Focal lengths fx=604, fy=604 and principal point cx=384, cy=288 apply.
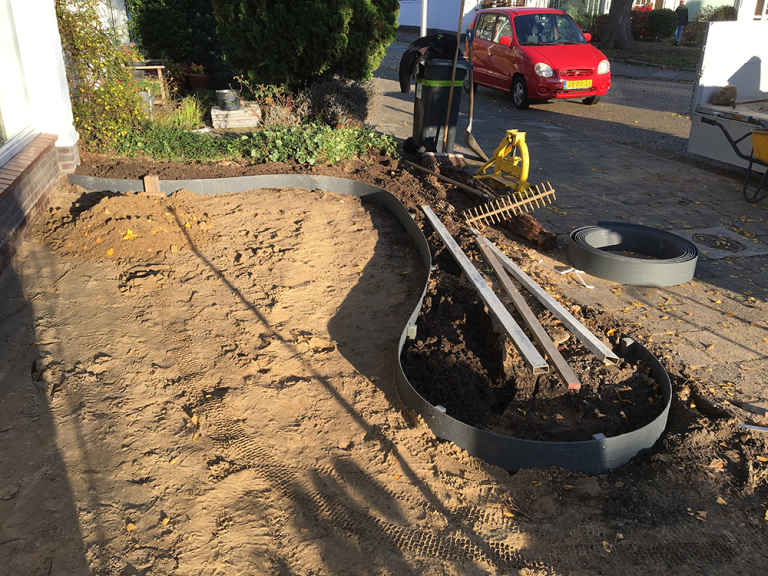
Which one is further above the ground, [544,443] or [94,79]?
[94,79]

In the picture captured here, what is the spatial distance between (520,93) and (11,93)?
10.6 m

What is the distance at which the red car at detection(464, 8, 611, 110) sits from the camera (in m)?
13.3

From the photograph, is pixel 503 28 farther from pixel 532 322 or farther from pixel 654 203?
pixel 532 322

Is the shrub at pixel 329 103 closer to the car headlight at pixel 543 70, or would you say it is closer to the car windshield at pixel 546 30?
the car headlight at pixel 543 70

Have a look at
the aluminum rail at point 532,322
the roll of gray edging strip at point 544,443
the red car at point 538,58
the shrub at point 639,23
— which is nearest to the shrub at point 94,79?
the aluminum rail at point 532,322

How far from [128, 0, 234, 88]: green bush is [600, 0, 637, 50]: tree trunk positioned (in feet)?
55.9

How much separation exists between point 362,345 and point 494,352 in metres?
1.03

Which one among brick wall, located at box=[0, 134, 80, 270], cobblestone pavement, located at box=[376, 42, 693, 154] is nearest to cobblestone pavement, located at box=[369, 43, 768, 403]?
cobblestone pavement, located at box=[376, 42, 693, 154]

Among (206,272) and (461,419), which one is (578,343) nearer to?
(461,419)

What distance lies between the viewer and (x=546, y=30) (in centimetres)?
1411

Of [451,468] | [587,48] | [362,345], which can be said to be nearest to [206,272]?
[362,345]

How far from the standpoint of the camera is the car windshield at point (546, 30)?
46.0 ft

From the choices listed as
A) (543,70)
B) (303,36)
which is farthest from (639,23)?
(303,36)

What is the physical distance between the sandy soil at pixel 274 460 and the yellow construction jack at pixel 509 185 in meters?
1.61
